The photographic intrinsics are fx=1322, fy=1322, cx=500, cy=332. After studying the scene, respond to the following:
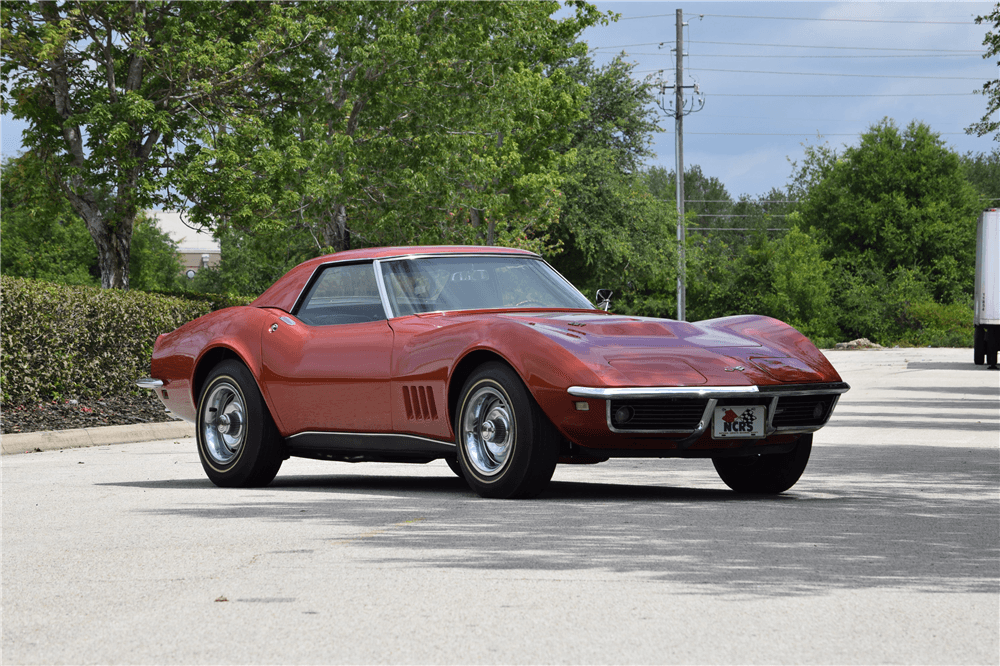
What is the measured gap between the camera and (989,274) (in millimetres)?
30984

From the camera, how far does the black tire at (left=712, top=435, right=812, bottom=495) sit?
816cm

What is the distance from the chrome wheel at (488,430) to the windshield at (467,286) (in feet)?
3.22

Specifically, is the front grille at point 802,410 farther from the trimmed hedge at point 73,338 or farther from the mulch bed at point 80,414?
the trimmed hedge at point 73,338

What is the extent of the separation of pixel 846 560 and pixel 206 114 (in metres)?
18.4

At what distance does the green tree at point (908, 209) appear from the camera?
67.5 metres

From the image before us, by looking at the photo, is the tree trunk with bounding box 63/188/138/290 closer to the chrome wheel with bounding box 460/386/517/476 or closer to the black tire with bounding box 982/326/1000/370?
the chrome wheel with bounding box 460/386/517/476

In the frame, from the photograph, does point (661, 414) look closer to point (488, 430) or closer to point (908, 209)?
point (488, 430)

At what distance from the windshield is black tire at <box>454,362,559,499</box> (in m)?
0.96

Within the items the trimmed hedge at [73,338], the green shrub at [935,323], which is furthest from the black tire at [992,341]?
the green shrub at [935,323]

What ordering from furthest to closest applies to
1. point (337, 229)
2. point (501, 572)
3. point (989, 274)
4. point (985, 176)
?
point (985, 176), point (989, 274), point (337, 229), point (501, 572)

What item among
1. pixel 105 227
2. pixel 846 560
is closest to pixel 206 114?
pixel 105 227

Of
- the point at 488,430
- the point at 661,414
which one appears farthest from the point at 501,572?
the point at 488,430

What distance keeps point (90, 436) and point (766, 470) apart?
8.11m

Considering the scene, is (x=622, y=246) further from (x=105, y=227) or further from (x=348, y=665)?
(x=348, y=665)
